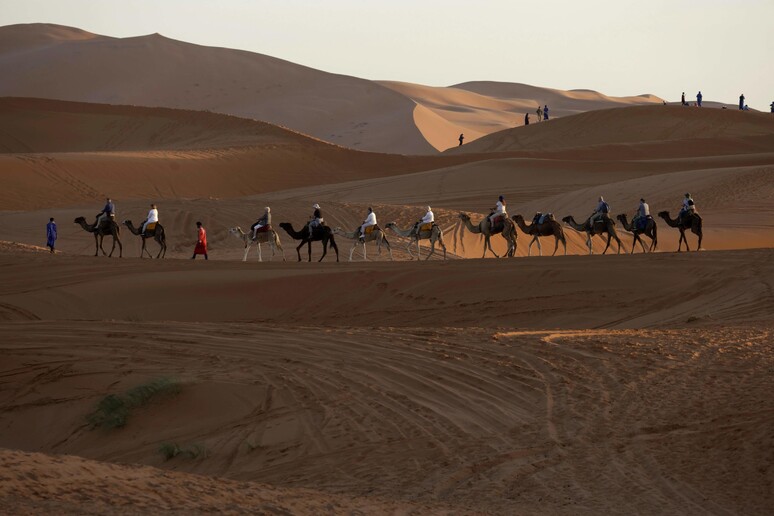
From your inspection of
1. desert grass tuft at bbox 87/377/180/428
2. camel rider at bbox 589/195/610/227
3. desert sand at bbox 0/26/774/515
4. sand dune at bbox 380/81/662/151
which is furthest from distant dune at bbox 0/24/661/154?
desert grass tuft at bbox 87/377/180/428

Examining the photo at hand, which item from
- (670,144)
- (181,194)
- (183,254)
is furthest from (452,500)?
(670,144)

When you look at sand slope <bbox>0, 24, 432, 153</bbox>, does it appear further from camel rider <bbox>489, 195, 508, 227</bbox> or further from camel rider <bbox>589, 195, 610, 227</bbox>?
camel rider <bbox>489, 195, 508, 227</bbox>

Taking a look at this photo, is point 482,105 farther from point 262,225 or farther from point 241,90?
point 262,225

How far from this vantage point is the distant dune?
10650 centimetres

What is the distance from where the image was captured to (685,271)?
22953mm

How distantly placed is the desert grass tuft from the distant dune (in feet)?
276

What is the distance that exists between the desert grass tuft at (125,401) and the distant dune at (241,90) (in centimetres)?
8412

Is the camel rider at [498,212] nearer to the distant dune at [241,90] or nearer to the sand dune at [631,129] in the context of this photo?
the sand dune at [631,129]

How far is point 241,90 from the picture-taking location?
118812mm

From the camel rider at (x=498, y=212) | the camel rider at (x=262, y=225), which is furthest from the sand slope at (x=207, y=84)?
the camel rider at (x=262, y=225)

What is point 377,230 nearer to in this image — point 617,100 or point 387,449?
point 387,449

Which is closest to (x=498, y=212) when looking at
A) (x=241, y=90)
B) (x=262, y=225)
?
(x=262, y=225)

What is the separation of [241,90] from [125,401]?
358 ft

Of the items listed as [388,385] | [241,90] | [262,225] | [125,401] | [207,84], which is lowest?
[125,401]
